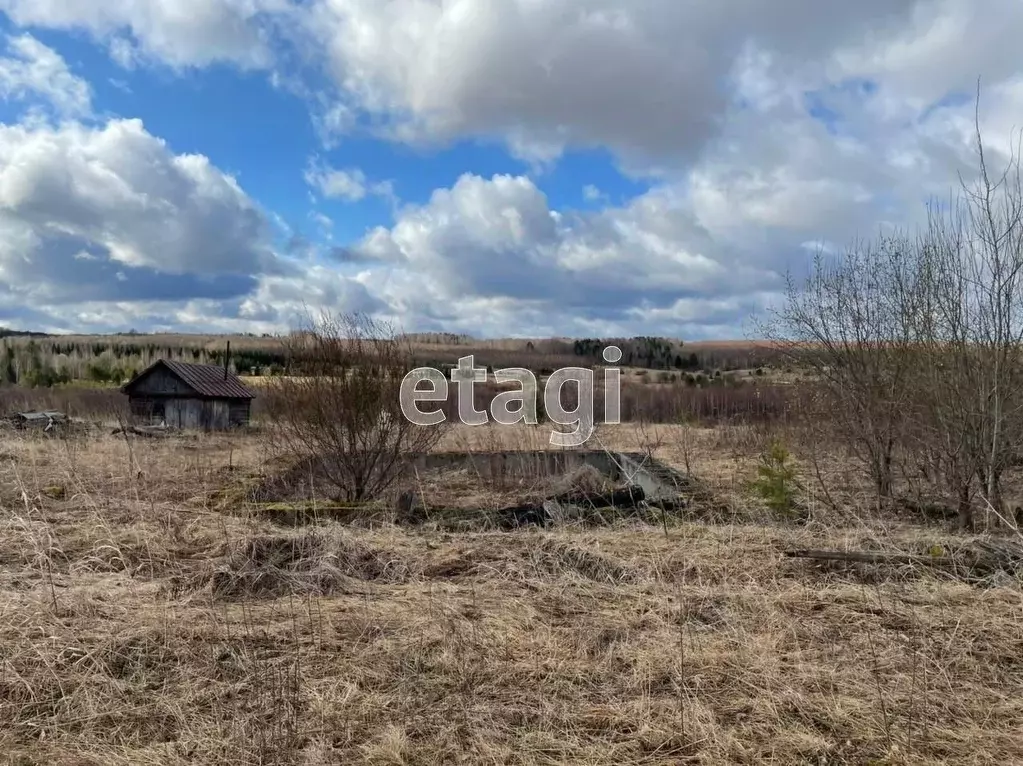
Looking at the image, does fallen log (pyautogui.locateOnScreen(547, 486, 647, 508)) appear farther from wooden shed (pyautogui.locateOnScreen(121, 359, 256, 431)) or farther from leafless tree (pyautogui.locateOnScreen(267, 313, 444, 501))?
wooden shed (pyautogui.locateOnScreen(121, 359, 256, 431))

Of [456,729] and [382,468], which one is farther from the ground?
[382,468]

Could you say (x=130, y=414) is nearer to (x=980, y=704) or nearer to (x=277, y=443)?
(x=277, y=443)

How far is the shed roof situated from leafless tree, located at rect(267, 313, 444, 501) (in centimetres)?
1496

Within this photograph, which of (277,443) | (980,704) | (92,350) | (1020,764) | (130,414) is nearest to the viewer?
(1020,764)

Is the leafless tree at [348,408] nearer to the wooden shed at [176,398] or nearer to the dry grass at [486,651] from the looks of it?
the dry grass at [486,651]

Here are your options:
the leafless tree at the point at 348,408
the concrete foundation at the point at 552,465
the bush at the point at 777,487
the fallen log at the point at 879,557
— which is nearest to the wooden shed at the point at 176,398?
the concrete foundation at the point at 552,465

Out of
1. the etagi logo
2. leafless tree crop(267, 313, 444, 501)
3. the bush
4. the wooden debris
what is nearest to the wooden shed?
the etagi logo

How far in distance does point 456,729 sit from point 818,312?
8.17 meters

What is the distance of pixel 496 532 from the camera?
22.4 ft

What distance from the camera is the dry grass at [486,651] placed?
3.05 m

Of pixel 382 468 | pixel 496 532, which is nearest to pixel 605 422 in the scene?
pixel 382 468

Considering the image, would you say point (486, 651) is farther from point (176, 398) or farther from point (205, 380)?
point (205, 380)

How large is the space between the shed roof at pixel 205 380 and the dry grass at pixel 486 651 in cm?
1645

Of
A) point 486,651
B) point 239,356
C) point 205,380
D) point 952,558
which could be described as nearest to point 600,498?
point 952,558
